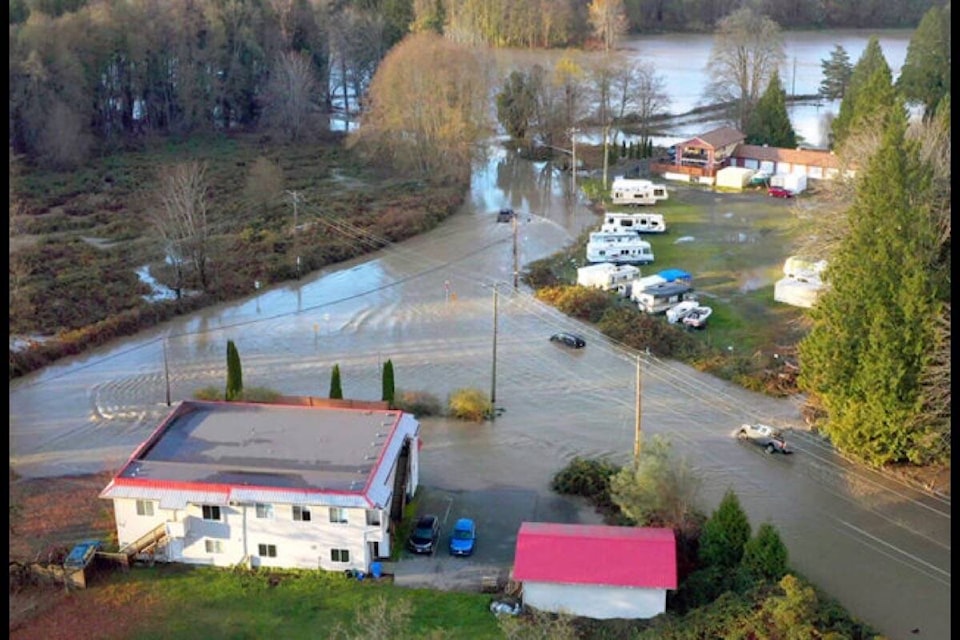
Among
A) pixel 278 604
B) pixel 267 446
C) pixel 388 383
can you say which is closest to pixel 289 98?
pixel 388 383

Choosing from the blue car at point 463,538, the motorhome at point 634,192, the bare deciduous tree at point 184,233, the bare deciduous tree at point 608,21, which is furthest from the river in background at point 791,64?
the blue car at point 463,538

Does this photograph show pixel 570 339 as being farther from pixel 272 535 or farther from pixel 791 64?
pixel 791 64

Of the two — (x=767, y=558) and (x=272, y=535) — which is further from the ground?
(x=767, y=558)

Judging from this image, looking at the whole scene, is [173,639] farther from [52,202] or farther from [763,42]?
[763,42]

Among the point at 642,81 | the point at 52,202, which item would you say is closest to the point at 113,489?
the point at 52,202

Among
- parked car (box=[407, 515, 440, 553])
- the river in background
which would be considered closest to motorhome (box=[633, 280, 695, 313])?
parked car (box=[407, 515, 440, 553])

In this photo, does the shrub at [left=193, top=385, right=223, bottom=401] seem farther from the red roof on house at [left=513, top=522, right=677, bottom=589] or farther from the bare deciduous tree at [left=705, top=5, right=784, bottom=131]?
the bare deciduous tree at [left=705, top=5, right=784, bottom=131]
